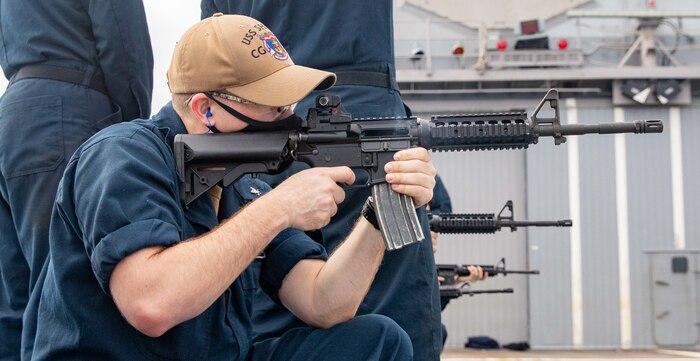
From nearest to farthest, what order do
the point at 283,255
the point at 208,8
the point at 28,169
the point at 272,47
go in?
the point at 272,47, the point at 283,255, the point at 28,169, the point at 208,8

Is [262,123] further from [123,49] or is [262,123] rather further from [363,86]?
[123,49]

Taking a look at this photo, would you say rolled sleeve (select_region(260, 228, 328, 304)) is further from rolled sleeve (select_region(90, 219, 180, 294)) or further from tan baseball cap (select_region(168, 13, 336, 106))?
rolled sleeve (select_region(90, 219, 180, 294))

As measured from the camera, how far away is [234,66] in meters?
1.92

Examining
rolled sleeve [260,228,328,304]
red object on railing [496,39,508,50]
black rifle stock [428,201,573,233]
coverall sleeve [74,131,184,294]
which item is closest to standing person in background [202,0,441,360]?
rolled sleeve [260,228,328,304]

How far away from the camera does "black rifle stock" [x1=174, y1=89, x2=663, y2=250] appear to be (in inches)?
77.3

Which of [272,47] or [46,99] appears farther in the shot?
[46,99]

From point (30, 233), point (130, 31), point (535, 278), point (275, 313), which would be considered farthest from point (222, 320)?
point (535, 278)

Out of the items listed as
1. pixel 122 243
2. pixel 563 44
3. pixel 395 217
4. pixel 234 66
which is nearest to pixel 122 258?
pixel 122 243

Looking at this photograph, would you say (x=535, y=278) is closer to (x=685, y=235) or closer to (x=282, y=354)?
(x=685, y=235)

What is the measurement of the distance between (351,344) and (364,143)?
0.53m

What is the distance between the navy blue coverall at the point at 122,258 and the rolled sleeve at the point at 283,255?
17 centimetres

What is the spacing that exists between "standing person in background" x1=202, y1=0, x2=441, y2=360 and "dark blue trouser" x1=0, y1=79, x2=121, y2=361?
66 cm

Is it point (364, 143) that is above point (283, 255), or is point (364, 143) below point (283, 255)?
A: above

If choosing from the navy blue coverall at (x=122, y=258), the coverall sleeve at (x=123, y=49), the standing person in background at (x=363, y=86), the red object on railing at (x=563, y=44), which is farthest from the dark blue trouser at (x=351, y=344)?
the red object on railing at (x=563, y=44)
